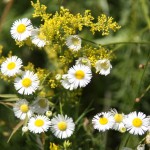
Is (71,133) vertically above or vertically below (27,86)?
below

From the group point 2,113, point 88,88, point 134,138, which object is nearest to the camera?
point 134,138

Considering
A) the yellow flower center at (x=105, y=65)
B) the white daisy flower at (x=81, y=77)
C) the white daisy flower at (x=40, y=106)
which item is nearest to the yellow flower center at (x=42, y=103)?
the white daisy flower at (x=40, y=106)

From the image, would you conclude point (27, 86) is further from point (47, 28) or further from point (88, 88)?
point (88, 88)

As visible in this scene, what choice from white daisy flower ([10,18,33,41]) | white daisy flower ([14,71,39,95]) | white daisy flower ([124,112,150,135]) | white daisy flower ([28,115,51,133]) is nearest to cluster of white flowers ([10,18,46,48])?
white daisy flower ([10,18,33,41])

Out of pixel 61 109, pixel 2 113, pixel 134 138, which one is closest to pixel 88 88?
pixel 2 113

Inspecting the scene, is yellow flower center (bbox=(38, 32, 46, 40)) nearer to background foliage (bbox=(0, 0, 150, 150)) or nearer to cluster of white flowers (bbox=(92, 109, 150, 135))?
cluster of white flowers (bbox=(92, 109, 150, 135))

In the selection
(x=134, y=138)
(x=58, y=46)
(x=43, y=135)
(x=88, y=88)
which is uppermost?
(x=88, y=88)

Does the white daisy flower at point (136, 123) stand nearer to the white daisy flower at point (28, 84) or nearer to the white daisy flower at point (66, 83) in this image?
the white daisy flower at point (66, 83)
